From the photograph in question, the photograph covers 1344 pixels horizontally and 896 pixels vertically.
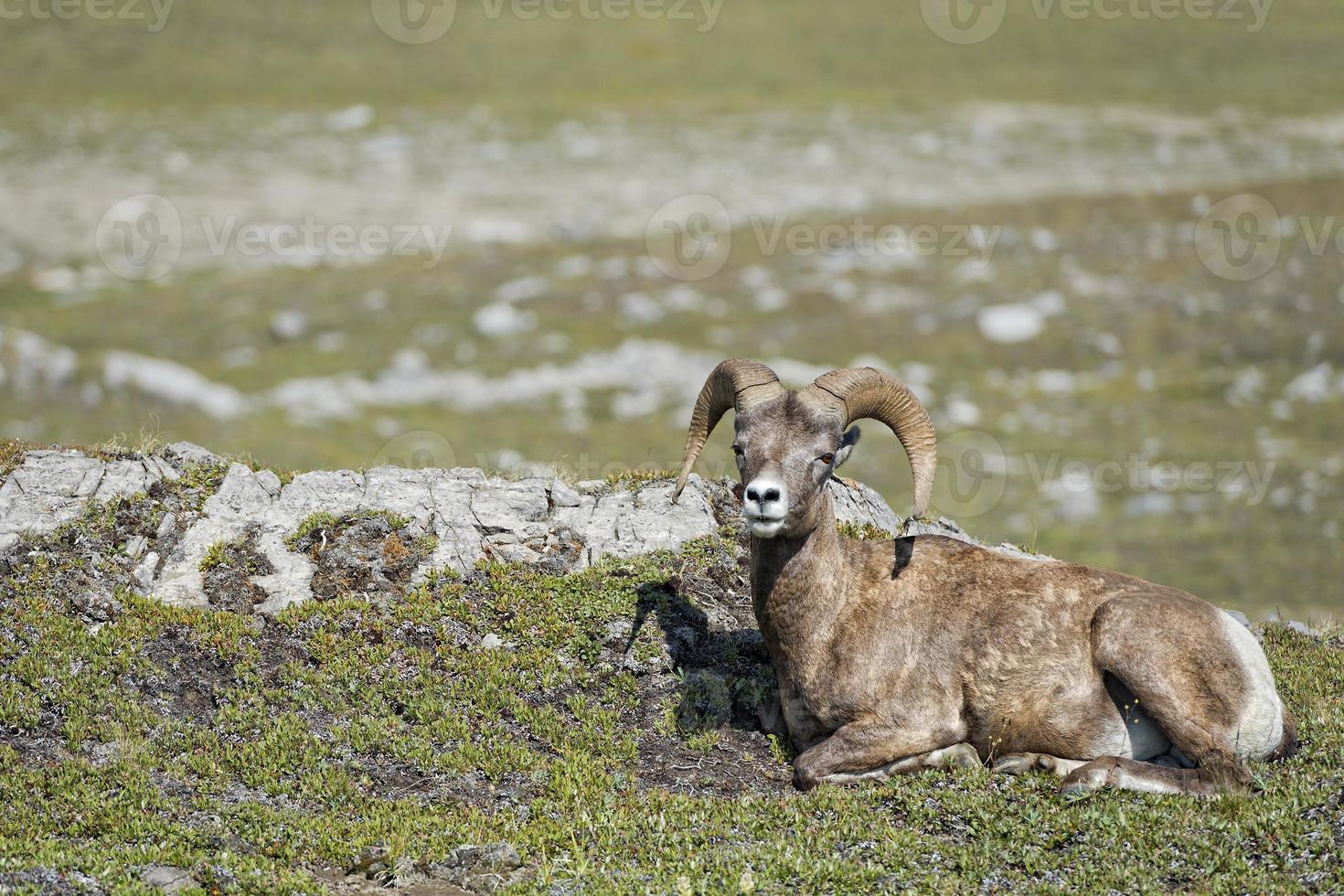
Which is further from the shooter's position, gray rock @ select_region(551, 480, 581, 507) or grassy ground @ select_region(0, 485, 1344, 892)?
gray rock @ select_region(551, 480, 581, 507)

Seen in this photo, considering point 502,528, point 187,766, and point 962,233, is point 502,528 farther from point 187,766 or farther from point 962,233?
point 962,233

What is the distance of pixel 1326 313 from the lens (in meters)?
36.8

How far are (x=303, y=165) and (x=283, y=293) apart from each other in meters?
17.5

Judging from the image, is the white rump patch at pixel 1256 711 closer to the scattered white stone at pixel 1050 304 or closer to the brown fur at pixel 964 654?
the brown fur at pixel 964 654

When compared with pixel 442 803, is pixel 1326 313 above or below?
Result: above

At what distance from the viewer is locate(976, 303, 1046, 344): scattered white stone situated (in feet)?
126


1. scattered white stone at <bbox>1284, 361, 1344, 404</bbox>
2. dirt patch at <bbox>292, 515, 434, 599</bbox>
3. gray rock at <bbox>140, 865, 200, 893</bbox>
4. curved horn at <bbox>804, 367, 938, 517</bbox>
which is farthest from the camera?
scattered white stone at <bbox>1284, 361, 1344, 404</bbox>

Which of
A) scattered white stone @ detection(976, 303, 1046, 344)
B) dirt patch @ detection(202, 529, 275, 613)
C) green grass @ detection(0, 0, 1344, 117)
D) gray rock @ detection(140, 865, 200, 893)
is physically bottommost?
gray rock @ detection(140, 865, 200, 893)

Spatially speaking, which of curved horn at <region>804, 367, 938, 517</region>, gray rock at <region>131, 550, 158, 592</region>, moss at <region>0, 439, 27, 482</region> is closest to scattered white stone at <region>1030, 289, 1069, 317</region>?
curved horn at <region>804, 367, 938, 517</region>

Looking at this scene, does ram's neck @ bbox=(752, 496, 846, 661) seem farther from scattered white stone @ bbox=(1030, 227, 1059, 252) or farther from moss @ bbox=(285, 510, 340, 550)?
scattered white stone @ bbox=(1030, 227, 1059, 252)

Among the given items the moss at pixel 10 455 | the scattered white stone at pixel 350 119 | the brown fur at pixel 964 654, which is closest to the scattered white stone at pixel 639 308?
the moss at pixel 10 455

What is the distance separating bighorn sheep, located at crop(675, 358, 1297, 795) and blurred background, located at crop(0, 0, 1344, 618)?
15.4 ft

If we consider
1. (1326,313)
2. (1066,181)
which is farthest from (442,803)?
(1066,181)

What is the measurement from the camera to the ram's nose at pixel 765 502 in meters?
10.3
